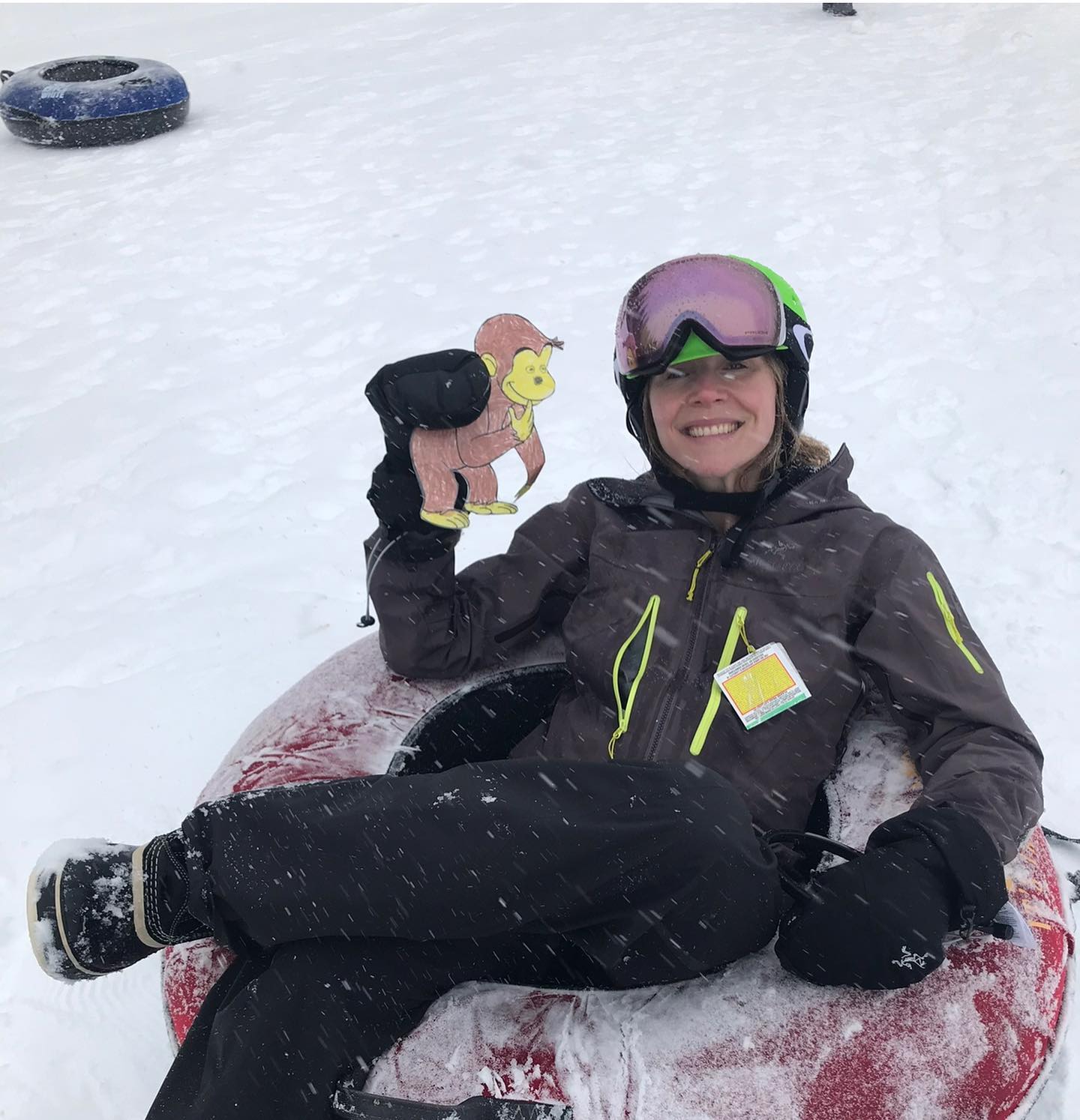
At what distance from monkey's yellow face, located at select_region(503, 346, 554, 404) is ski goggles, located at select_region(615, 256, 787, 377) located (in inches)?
7.2

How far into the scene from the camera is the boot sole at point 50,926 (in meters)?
1.68

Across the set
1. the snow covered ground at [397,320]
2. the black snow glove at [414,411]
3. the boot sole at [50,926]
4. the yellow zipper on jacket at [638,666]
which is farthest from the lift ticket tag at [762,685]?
the boot sole at [50,926]

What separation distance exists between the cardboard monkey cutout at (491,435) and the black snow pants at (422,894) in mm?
646

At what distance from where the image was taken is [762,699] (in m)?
1.98

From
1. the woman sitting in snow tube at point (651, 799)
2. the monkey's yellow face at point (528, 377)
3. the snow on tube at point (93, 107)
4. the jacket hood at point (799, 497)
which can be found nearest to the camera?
the woman sitting in snow tube at point (651, 799)

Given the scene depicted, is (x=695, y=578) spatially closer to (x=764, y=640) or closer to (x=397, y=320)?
(x=764, y=640)

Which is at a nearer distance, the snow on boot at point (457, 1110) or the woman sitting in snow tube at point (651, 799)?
the snow on boot at point (457, 1110)

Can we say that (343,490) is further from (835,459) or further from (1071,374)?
(1071,374)

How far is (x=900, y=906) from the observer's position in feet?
5.18

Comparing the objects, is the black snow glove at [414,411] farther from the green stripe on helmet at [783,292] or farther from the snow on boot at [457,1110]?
the snow on boot at [457,1110]

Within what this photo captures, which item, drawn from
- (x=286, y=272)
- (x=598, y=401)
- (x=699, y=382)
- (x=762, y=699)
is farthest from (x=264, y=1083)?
(x=286, y=272)

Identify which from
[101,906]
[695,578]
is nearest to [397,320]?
[695,578]

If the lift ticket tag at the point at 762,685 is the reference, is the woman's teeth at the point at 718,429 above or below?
above

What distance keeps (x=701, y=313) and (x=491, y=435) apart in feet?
1.66
